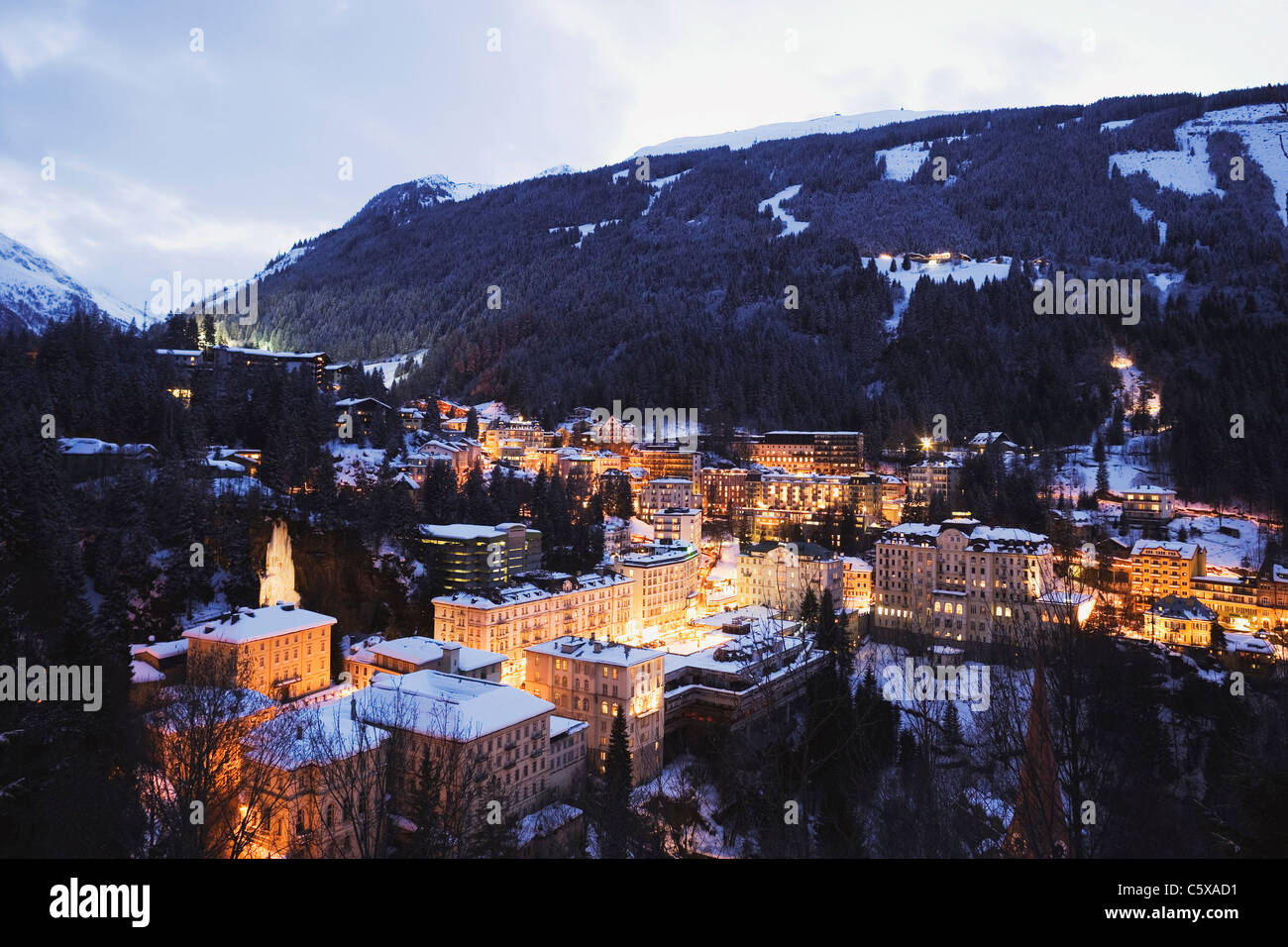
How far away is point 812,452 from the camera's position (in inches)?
2906

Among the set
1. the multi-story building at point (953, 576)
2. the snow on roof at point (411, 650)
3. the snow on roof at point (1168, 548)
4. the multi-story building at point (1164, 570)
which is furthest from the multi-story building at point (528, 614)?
the snow on roof at point (1168, 548)

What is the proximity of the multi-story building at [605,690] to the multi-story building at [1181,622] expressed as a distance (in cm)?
2398

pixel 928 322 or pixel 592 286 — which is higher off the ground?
pixel 592 286

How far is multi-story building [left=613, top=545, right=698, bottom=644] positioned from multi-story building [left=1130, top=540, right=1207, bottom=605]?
80.9 ft

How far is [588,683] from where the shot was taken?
91.5 feet

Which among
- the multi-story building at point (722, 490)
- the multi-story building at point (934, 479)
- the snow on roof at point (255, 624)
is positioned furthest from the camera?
the multi-story building at point (722, 490)

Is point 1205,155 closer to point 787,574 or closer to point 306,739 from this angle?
point 787,574

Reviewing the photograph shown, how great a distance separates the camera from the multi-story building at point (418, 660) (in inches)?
1033

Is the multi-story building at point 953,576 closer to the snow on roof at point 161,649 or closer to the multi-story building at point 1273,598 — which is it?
the multi-story building at point 1273,598

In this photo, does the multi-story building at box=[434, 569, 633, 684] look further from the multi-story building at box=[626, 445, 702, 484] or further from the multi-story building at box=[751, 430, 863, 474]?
the multi-story building at box=[751, 430, 863, 474]

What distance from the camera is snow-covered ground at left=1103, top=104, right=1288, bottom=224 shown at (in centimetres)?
11962
